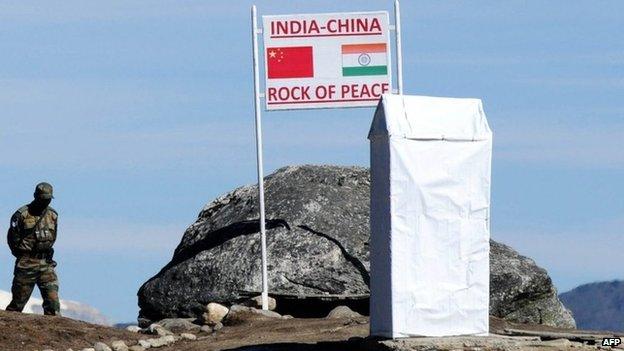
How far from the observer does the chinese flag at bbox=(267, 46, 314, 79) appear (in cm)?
2191

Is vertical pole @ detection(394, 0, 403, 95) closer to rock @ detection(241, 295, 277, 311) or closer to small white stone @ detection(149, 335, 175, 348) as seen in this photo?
rock @ detection(241, 295, 277, 311)

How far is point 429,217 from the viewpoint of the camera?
1555cm

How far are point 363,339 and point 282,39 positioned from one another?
22.8ft

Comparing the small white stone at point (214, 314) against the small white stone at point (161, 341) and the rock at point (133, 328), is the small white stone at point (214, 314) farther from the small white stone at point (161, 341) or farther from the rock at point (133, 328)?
the rock at point (133, 328)

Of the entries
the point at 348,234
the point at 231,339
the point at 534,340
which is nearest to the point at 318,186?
the point at 348,234

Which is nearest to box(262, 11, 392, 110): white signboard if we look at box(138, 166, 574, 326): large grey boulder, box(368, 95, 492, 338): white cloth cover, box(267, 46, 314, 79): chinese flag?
box(267, 46, 314, 79): chinese flag

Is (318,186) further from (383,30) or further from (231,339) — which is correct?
(231,339)

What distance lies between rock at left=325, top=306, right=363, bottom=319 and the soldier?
505cm

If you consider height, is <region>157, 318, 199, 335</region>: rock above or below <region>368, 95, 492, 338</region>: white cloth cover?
A: below

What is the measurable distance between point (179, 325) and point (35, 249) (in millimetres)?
3309

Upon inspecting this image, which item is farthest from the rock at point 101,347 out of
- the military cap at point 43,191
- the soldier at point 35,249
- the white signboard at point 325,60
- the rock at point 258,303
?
the white signboard at point 325,60

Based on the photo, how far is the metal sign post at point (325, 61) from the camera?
21891 millimetres

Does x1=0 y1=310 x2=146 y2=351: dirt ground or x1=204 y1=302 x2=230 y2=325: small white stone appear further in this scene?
x1=204 y1=302 x2=230 y2=325: small white stone

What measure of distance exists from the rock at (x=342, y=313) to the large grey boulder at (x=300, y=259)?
33.4 inches
